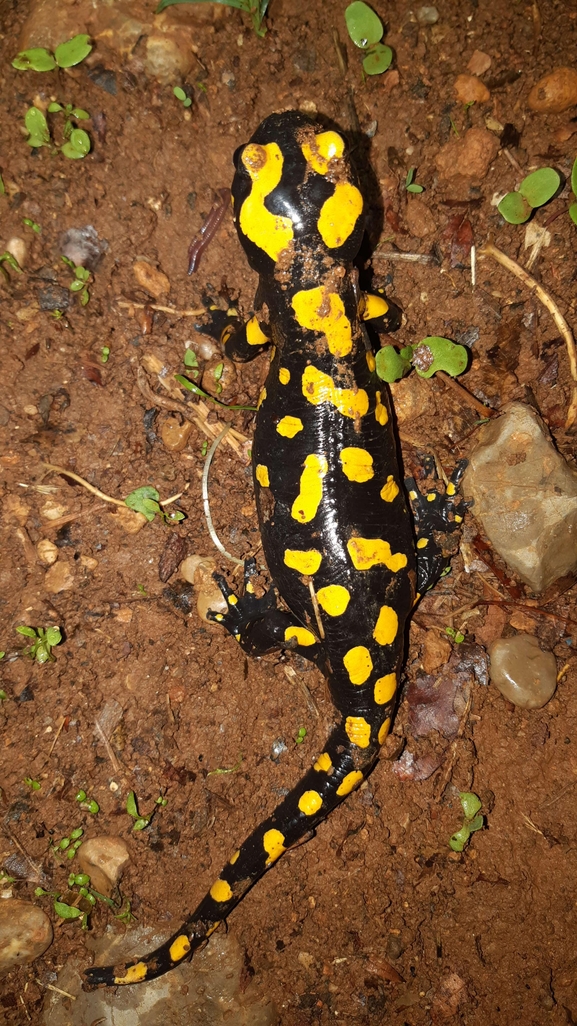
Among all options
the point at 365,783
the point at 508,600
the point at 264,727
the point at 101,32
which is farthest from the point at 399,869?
the point at 101,32

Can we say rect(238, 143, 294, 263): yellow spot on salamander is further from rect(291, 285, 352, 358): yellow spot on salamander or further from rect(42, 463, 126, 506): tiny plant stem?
rect(42, 463, 126, 506): tiny plant stem

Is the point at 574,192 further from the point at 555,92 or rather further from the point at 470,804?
the point at 470,804

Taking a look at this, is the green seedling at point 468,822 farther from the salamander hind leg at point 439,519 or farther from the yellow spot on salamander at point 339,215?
the yellow spot on salamander at point 339,215

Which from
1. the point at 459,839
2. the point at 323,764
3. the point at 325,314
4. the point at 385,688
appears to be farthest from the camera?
the point at 459,839

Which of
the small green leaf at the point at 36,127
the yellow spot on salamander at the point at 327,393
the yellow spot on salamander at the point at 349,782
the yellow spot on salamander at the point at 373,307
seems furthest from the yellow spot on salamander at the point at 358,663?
the small green leaf at the point at 36,127

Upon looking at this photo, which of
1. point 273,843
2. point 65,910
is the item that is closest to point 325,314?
A: point 273,843

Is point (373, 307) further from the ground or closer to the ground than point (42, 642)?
further from the ground

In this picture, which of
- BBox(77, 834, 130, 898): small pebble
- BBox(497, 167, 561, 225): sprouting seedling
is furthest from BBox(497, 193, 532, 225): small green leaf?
BBox(77, 834, 130, 898): small pebble

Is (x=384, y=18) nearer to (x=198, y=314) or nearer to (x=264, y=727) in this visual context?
(x=198, y=314)
